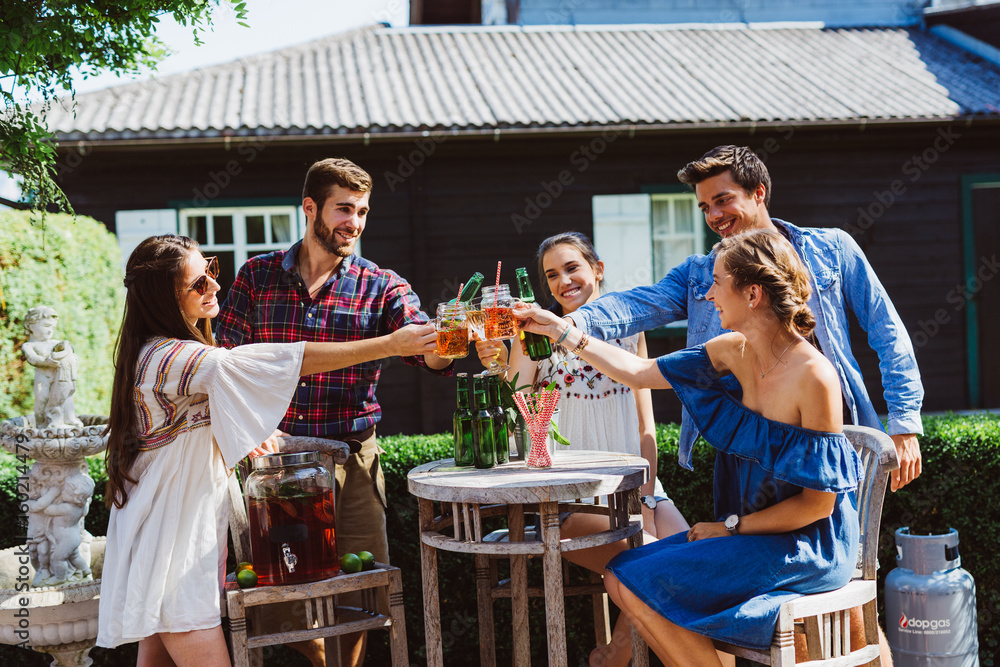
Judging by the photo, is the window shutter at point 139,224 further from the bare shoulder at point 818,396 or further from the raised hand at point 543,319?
the bare shoulder at point 818,396

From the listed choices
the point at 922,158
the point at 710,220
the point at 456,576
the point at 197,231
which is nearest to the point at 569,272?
the point at 710,220

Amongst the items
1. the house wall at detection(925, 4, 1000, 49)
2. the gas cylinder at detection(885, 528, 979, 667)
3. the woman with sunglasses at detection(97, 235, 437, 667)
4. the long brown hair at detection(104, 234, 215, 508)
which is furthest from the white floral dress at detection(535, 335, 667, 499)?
the house wall at detection(925, 4, 1000, 49)

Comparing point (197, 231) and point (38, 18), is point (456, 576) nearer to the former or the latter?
point (38, 18)

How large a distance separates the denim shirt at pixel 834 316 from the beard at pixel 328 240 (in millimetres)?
886

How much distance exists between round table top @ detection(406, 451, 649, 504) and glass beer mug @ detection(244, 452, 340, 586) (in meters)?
0.33

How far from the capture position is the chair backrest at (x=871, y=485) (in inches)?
94.9

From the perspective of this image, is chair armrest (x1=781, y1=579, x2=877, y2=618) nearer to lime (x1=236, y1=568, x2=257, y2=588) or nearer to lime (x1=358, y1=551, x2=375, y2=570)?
lime (x1=358, y1=551, x2=375, y2=570)

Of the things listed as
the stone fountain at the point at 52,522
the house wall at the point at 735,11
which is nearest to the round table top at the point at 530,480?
the stone fountain at the point at 52,522

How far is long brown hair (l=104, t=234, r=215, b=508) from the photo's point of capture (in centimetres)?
245

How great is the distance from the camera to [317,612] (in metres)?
2.60

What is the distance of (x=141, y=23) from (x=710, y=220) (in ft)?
7.38

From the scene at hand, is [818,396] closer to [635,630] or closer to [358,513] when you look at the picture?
[635,630]

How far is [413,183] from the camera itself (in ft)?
27.2

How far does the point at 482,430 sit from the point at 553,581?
1.95 ft
